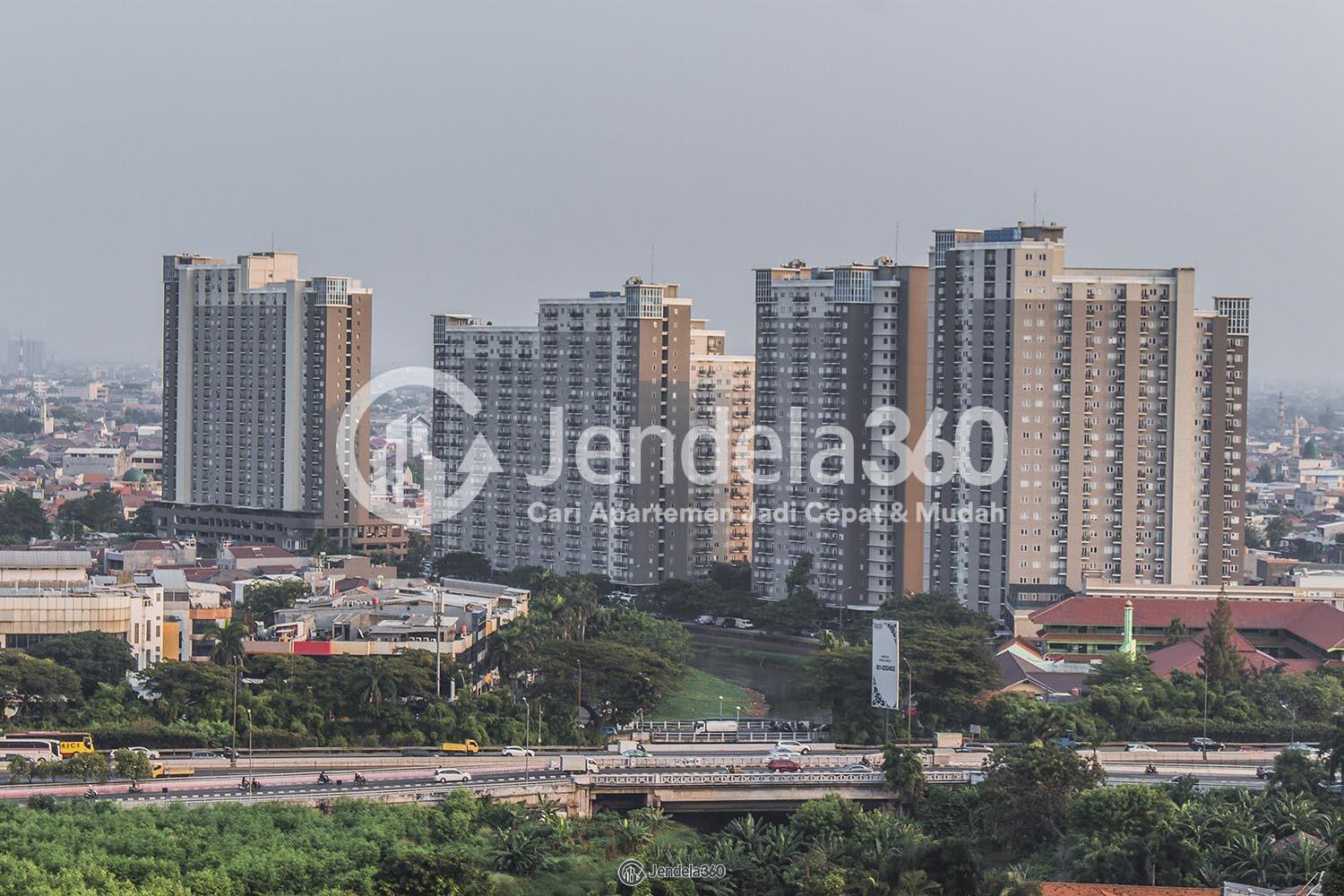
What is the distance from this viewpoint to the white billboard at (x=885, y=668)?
29.0m

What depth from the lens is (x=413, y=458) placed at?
76562mm

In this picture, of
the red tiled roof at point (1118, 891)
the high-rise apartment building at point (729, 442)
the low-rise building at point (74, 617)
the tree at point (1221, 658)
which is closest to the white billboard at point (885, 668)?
the tree at point (1221, 658)

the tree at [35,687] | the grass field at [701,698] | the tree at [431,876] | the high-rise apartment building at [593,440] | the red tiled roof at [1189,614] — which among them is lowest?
the grass field at [701,698]

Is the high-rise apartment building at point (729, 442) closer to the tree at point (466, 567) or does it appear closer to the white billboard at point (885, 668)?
the tree at point (466, 567)

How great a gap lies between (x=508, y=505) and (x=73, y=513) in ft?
43.5

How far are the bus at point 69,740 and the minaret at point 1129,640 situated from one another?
1476 cm

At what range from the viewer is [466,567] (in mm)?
A: 46969

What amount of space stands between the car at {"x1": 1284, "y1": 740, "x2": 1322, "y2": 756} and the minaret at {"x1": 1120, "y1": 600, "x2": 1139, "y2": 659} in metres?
5.21

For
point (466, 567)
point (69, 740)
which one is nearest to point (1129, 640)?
point (69, 740)

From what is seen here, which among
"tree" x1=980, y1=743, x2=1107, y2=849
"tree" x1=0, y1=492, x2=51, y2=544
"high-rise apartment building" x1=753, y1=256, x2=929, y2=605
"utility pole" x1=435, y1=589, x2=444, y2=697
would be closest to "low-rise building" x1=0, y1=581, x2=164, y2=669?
"utility pole" x1=435, y1=589, x2=444, y2=697

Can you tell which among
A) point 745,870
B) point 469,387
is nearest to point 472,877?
point 745,870

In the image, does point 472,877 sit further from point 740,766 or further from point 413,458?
point 413,458

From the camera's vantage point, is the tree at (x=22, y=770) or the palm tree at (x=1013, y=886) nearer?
the palm tree at (x=1013, y=886)

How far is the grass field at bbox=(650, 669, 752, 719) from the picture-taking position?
33.4 m
